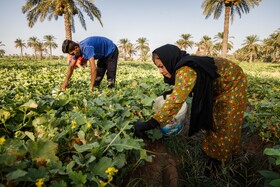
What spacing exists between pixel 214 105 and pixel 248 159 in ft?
2.45

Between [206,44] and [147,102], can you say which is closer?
[147,102]

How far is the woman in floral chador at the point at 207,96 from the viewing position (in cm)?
Result: 165

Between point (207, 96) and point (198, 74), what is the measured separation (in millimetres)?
256

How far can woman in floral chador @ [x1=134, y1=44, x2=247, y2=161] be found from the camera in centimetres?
165

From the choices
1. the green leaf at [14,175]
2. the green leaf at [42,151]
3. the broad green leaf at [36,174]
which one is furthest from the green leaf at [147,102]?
the green leaf at [14,175]

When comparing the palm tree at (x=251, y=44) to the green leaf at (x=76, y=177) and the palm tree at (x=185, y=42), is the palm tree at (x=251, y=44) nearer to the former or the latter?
the palm tree at (x=185, y=42)

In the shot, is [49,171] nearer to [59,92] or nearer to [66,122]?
[66,122]

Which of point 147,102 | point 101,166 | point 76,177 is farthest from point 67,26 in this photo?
point 76,177

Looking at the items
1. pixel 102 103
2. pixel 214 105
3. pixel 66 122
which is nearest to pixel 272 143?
pixel 214 105

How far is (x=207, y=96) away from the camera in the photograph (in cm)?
184

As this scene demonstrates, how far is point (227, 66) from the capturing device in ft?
6.46

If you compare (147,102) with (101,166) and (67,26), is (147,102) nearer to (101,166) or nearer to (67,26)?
(101,166)

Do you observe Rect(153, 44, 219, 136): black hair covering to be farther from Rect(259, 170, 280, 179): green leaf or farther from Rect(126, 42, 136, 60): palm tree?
Rect(126, 42, 136, 60): palm tree

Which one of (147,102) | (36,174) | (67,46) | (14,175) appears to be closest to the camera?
(14,175)
